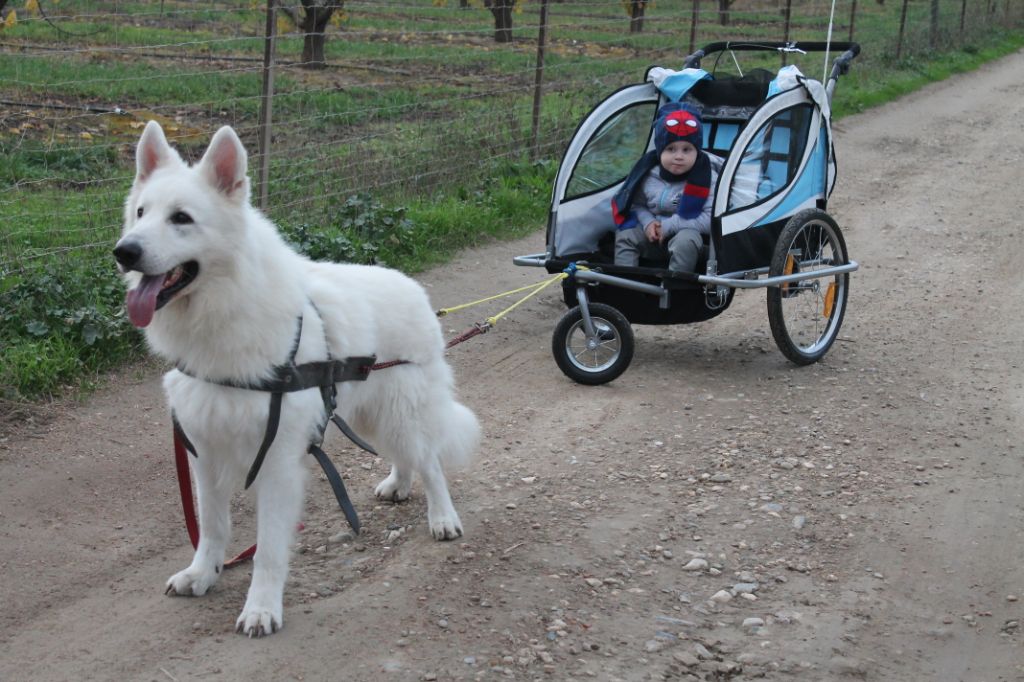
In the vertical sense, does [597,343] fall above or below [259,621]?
above

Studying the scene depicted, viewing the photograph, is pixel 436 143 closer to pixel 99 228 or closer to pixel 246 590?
pixel 99 228

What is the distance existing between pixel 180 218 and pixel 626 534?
94.1 inches

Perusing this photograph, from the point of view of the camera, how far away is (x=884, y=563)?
475cm

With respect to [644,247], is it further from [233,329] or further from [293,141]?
[293,141]

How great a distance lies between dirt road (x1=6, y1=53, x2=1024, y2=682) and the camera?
3.98 metres

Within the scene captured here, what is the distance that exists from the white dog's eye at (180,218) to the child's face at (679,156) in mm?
3908

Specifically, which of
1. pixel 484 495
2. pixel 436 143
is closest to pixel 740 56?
pixel 436 143

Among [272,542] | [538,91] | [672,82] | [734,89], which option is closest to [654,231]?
[672,82]

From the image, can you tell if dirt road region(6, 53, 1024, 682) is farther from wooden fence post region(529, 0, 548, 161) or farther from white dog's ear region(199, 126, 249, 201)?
wooden fence post region(529, 0, 548, 161)

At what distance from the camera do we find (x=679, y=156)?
6.98m

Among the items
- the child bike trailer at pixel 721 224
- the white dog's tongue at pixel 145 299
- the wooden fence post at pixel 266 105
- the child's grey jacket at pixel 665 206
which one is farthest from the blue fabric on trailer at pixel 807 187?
the white dog's tongue at pixel 145 299

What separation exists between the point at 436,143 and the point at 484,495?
624 cm

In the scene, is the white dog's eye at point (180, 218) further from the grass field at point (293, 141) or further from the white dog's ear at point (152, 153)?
the grass field at point (293, 141)

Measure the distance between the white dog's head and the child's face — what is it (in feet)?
12.1
